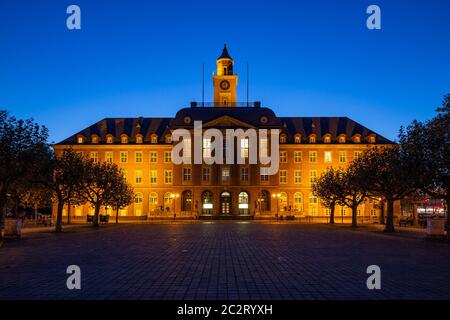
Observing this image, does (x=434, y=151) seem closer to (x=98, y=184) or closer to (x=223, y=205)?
(x=98, y=184)

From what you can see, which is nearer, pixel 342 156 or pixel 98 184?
pixel 98 184

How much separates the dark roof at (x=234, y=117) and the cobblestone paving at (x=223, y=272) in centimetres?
6209

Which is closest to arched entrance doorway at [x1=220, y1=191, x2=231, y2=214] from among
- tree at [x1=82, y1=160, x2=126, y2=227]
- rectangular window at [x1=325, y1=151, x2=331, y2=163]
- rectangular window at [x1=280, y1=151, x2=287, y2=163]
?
rectangular window at [x1=280, y1=151, x2=287, y2=163]

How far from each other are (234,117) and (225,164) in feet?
27.9

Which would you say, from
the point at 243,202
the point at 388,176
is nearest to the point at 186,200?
the point at 243,202

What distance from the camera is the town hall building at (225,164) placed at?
84000 mm

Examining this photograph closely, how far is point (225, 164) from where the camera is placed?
84.2m

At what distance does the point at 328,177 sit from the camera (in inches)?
2277

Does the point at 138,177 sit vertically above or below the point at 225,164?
below

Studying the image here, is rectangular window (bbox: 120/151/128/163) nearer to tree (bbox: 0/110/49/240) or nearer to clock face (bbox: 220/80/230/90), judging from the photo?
clock face (bbox: 220/80/230/90)

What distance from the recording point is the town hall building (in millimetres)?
84000

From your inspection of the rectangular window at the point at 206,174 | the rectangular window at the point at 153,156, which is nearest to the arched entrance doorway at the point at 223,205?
the rectangular window at the point at 206,174

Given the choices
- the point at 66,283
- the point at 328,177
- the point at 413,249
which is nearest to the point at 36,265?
the point at 66,283

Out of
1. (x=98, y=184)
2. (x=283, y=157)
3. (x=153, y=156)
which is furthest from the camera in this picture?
(x=153, y=156)
